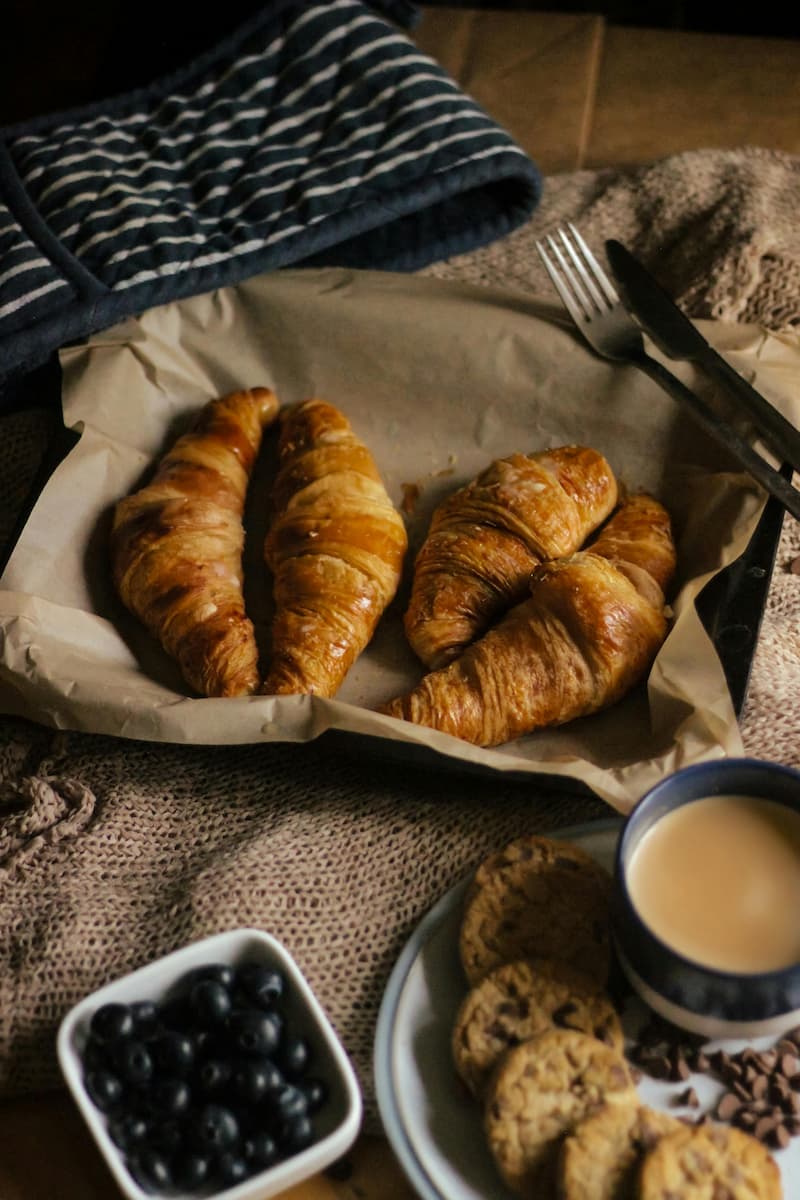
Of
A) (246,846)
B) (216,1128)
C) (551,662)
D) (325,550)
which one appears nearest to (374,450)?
(325,550)

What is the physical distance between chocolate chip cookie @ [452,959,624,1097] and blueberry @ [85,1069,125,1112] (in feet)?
0.94

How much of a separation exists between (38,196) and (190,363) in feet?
1.14

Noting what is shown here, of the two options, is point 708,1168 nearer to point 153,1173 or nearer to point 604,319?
point 153,1173

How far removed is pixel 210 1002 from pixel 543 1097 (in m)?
0.29

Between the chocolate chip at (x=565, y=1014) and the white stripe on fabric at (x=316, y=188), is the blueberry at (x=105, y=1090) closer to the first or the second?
the chocolate chip at (x=565, y=1014)

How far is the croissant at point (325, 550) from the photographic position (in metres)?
1.52

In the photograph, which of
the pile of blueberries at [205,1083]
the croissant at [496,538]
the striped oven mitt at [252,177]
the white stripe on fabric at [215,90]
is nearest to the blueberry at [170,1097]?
the pile of blueberries at [205,1083]

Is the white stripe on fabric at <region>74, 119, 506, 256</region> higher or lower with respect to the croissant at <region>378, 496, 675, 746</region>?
higher

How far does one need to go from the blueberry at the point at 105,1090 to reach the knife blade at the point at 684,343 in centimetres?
103

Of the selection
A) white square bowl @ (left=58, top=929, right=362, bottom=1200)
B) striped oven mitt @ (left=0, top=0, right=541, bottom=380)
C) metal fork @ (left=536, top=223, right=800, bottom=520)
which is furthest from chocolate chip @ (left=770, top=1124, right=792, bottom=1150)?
striped oven mitt @ (left=0, top=0, right=541, bottom=380)

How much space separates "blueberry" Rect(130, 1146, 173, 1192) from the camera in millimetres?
1041

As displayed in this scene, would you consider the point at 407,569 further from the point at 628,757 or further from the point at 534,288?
the point at 534,288

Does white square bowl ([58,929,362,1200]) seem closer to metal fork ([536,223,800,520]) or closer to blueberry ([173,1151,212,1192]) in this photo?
blueberry ([173,1151,212,1192])

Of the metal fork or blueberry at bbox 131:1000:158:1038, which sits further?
the metal fork
